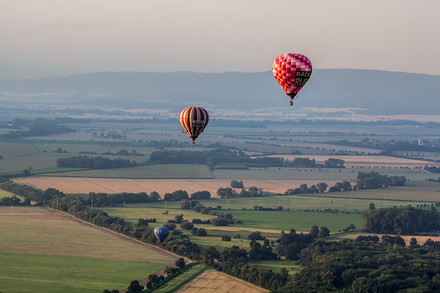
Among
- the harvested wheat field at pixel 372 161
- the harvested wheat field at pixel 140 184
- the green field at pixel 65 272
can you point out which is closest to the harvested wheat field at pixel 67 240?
the green field at pixel 65 272

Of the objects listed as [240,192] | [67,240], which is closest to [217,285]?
[67,240]

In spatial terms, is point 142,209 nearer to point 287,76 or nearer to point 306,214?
point 306,214

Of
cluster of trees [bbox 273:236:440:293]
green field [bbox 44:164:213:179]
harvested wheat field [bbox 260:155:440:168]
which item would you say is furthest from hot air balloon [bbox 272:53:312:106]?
harvested wheat field [bbox 260:155:440:168]

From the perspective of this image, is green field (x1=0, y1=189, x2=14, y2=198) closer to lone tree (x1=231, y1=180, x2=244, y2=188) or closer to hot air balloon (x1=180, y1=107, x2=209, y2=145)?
lone tree (x1=231, y1=180, x2=244, y2=188)

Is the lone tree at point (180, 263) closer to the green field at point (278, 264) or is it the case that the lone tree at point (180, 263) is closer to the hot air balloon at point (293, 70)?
the green field at point (278, 264)

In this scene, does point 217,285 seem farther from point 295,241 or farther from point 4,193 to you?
point 4,193
